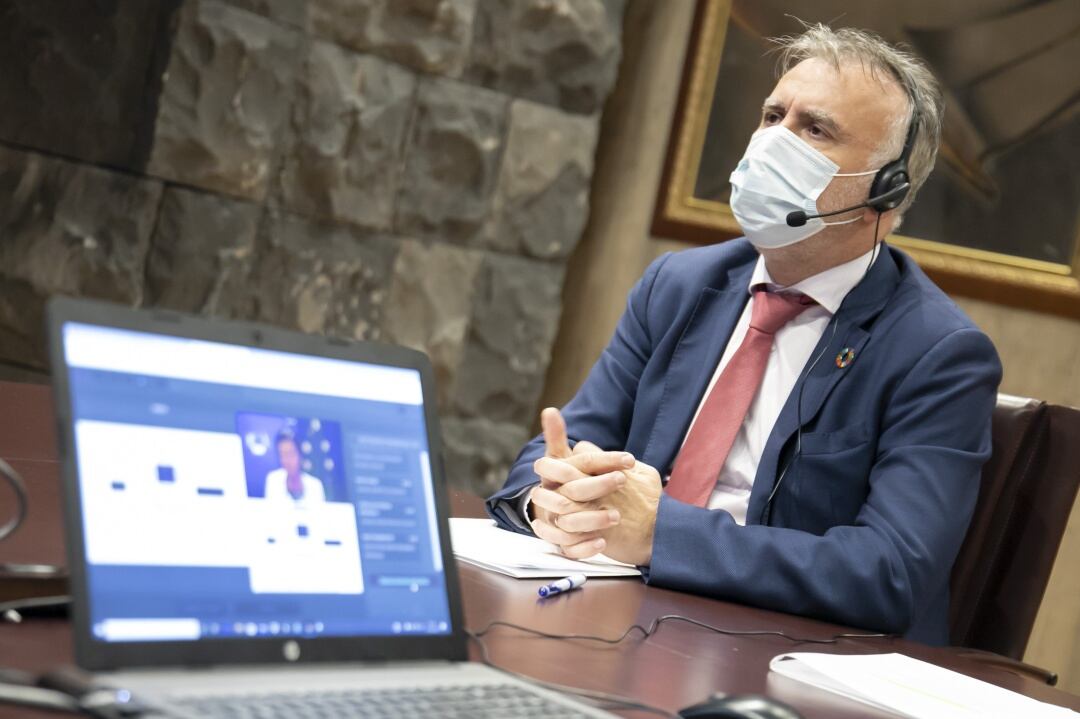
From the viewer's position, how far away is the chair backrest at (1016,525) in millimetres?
1901

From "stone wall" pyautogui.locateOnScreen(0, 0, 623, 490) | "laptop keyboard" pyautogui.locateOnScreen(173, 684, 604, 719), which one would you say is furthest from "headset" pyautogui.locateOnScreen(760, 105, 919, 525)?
"stone wall" pyautogui.locateOnScreen(0, 0, 623, 490)

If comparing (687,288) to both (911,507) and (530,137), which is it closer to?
(911,507)

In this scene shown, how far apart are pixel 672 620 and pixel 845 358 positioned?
0.67 m

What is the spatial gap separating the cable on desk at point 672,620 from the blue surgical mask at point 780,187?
702 mm

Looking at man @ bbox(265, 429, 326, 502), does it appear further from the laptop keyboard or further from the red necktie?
the red necktie

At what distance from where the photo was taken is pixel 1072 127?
318cm

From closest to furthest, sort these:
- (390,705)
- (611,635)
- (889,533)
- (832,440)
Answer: (390,705) → (611,635) → (889,533) → (832,440)

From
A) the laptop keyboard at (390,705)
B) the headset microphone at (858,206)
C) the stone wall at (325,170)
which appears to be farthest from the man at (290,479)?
the stone wall at (325,170)

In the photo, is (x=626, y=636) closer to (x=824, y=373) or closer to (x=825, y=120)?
(x=824, y=373)

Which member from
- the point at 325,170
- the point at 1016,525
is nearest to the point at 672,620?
the point at 1016,525

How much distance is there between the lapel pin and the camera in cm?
193

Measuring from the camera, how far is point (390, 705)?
830 millimetres

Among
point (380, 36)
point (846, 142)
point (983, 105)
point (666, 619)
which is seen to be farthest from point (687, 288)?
point (983, 105)

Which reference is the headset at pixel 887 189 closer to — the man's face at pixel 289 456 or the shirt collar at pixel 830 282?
the shirt collar at pixel 830 282
